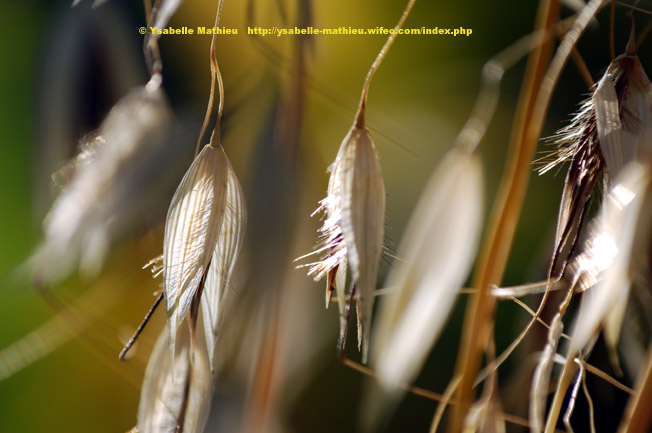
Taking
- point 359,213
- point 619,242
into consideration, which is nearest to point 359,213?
point 359,213

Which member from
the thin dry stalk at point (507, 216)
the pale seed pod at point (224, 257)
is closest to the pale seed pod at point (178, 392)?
the pale seed pod at point (224, 257)

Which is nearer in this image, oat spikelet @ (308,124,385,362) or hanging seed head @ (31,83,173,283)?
oat spikelet @ (308,124,385,362)

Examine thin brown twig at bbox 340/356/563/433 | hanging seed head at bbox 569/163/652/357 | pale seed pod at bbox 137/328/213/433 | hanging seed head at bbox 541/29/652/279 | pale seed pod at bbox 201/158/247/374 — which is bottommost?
pale seed pod at bbox 137/328/213/433

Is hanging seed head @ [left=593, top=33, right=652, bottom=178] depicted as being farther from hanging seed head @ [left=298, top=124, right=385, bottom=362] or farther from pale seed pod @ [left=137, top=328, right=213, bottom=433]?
pale seed pod @ [left=137, top=328, right=213, bottom=433]

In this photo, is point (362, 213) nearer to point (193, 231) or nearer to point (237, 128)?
point (193, 231)

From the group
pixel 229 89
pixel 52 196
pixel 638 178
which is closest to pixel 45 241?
pixel 52 196

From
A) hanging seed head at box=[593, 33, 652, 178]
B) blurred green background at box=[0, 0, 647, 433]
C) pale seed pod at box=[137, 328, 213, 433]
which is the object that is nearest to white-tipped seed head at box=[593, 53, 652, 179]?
hanging seed head at box=[593, 33, 652, 178]

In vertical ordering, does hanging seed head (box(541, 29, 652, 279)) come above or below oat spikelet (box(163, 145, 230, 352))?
above

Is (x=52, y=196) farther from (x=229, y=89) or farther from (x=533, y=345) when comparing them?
(x=533, y=345)
